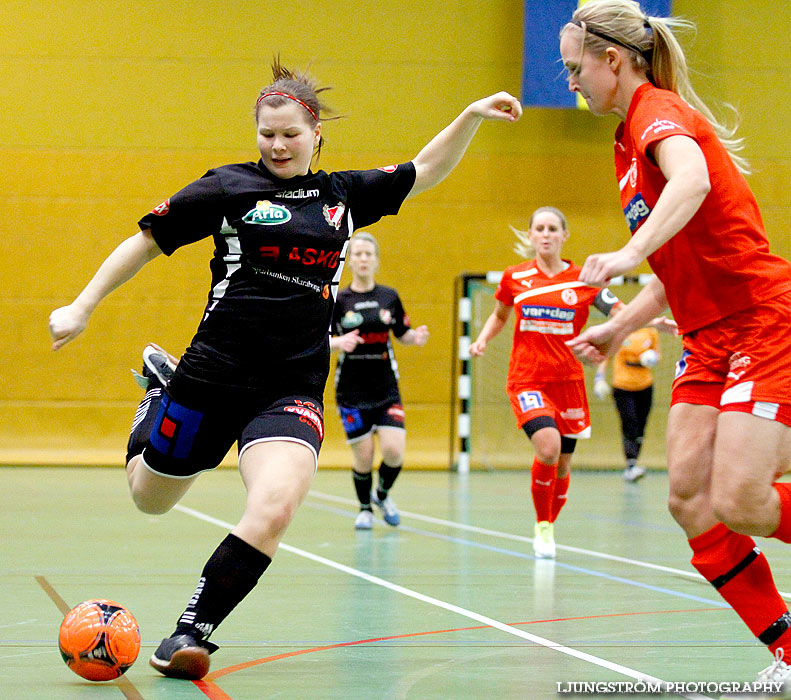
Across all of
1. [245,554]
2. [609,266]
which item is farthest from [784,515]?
[245,554]

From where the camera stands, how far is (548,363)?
6773 millimetres

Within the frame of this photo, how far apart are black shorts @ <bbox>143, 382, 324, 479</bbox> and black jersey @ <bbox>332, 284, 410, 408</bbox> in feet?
13.7

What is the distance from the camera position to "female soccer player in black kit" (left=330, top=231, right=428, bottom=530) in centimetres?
773

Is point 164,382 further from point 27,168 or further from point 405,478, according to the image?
point 27,168

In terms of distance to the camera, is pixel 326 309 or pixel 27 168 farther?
pixel 27 168

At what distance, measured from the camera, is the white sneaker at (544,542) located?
20.7ft

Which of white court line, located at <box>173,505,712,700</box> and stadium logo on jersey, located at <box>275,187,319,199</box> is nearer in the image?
white court line, located at <box>173,505,712,700</box>

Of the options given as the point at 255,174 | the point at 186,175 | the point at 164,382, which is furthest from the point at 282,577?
the point at 186,175

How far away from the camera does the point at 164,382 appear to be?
4418 millimetres

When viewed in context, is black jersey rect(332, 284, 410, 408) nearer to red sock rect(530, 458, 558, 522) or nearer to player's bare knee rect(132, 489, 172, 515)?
red sock rect(530, 458, 558, 522)

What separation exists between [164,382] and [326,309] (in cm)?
107

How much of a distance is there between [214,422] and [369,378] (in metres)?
4.31

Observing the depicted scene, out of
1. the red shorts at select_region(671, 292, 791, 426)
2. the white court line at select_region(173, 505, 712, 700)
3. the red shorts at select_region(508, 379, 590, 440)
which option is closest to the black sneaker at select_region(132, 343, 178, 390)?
the white court line at select_region(173, 505, 712, 700)

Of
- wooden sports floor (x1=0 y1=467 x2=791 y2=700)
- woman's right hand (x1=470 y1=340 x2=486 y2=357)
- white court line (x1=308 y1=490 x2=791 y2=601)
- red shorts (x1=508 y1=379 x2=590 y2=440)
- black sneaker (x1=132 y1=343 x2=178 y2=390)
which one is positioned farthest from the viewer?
woman's right hand (x1=470 y1=340 x2=486 y2=357)
